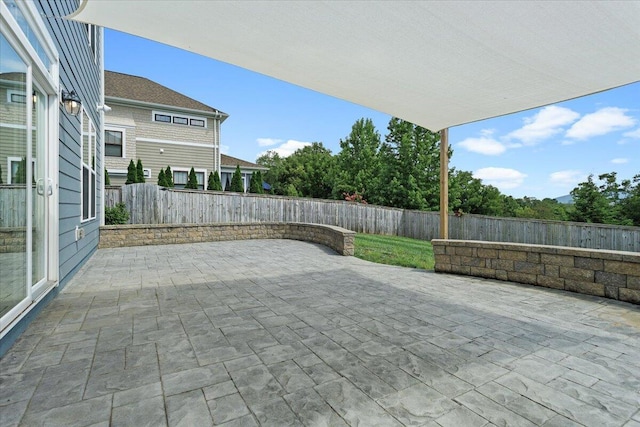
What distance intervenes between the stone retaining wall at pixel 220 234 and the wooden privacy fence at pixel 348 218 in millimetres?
987

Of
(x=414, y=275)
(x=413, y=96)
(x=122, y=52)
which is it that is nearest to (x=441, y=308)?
(x=414, y=275)

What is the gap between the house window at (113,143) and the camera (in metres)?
12.5

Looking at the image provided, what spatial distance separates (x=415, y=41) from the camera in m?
2.67

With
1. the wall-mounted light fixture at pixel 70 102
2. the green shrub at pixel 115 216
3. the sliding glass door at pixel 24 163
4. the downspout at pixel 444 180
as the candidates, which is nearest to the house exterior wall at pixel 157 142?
the green shrub at pixel 115 216

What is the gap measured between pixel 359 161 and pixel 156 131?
13090 millimetres

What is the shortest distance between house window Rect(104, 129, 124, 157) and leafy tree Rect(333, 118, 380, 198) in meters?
13.2

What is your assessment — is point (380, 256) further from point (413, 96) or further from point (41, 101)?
point (41, 101)

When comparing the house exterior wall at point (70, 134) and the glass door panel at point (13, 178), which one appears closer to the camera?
the glass door panel at point (13, 178)

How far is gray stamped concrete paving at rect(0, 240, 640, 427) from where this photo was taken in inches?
65.5

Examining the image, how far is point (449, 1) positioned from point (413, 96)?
5.29 ft

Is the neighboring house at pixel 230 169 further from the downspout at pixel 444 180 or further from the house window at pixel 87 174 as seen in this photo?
the downspout at pixel 444 180

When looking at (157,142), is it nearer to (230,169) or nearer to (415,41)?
(230,169)

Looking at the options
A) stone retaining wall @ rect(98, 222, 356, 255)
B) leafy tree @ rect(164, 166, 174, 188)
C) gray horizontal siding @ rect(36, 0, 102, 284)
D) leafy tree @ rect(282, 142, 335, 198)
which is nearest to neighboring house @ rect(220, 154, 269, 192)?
leafy tree @ rect(164, 166, 174, 188)

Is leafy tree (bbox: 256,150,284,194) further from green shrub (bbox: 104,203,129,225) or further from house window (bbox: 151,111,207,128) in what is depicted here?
green shrub (bbox: 104,203,129,225)
